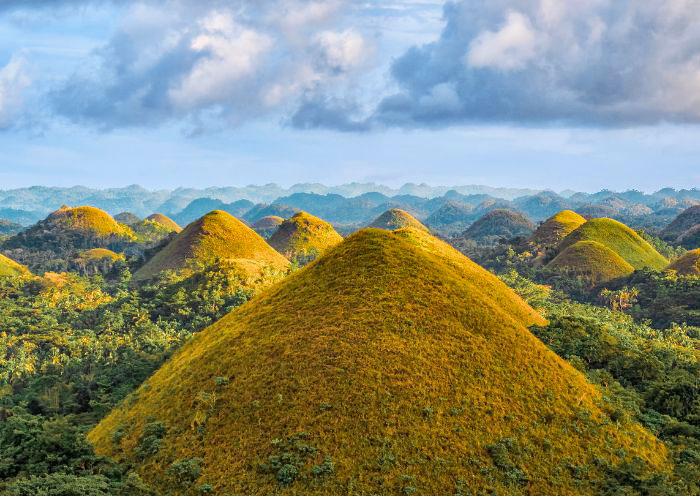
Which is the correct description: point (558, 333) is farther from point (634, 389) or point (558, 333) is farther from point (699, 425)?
point (699, 425)

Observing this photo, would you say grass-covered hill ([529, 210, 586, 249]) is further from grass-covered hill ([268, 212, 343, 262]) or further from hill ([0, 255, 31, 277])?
hill ([0, 255, 31, 277])

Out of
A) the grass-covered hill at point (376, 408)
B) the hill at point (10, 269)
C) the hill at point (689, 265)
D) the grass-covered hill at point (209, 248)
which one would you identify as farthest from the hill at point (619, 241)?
the hill at point (10, 269)

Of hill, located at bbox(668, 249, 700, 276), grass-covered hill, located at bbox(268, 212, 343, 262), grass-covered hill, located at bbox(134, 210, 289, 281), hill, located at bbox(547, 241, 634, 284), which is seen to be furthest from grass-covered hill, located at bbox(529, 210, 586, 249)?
grass-covered hill, located at bbox(134, 210, 289, 281)

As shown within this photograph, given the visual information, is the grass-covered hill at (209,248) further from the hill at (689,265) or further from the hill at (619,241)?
the hill at (689,265)

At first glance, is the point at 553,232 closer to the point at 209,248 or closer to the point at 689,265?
the point at 689,265

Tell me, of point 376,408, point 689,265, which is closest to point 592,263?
point 689,265

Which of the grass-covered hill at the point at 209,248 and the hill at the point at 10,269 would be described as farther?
the hill at the point at 10,269
